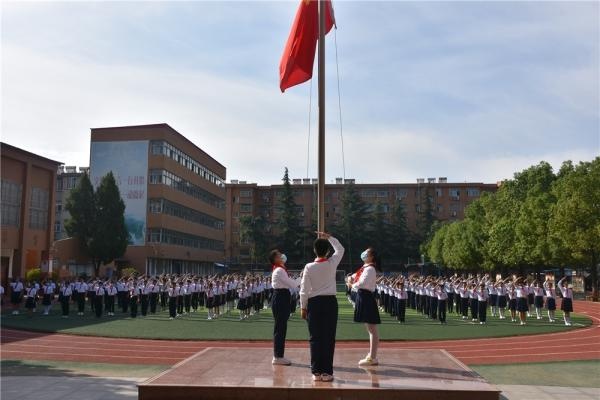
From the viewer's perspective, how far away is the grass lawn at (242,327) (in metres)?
16.7

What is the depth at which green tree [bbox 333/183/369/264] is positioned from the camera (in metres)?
73.1

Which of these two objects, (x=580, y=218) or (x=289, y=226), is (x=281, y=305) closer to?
(x=580, y=218)

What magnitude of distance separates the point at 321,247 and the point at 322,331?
1.08 meters

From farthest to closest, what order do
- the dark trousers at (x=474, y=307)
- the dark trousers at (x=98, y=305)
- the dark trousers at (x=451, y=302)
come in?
1. the dark trousers at (x=451, y=302)
2. the dark trousers at (x=98, y=305)
3. the dark trousers at (x=474, y=307)

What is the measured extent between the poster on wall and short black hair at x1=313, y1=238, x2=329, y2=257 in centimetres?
4254

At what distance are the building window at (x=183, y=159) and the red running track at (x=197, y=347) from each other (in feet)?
105

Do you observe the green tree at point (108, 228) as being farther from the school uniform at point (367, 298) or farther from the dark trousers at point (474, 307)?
the school uniform at point (367, 298)

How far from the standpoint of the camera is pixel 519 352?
13.9 m

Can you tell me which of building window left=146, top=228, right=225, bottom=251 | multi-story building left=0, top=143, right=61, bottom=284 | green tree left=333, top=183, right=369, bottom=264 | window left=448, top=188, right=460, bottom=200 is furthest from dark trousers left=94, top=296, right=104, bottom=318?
window left=448, top=188, right=460, bottom=200

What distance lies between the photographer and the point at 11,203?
33.0 meters

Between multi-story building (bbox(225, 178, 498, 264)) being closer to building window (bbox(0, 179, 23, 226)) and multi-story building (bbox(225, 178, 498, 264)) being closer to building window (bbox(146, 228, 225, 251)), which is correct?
building window (bbox(146, 228, 225, 251))

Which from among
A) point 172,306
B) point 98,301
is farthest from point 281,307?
point 98,301

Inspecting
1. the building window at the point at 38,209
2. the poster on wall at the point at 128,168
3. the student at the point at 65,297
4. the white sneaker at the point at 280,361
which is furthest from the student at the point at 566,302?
the poster on wall at the point at 128,168

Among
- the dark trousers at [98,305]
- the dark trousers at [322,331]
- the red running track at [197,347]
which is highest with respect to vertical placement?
the dark trousers at [322,331]
